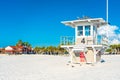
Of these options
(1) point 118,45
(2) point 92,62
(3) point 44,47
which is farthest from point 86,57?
(3) point 44,47

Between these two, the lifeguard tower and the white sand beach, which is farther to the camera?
the lifeguard tower

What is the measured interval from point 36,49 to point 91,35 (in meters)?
63.0

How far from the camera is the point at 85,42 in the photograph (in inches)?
840

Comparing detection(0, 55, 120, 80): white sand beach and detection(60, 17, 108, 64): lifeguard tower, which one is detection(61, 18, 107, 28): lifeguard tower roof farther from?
detection(0, 55, 120, 80): white sand beach

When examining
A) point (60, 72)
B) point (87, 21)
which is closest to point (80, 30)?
point (87, 21)

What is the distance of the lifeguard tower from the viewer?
20766 millimetres

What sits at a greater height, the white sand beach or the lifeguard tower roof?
the lifeguard tower roof

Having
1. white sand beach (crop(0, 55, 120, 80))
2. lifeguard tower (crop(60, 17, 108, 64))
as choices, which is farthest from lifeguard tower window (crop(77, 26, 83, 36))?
white sand beach (crop(0, 55, 120, 80))

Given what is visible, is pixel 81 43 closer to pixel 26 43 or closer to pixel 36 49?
pixel 36 49

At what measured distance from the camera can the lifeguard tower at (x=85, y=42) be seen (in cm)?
2077

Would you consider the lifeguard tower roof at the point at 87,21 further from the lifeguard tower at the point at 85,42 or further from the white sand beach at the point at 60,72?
the white sand beach at the point at 60,72

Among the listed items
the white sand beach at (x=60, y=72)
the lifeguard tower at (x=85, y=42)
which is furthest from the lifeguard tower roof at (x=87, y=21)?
the white sand beach at (x=60, y=72)

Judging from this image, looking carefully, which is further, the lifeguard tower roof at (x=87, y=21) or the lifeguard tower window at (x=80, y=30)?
the lifeguard tower window at (x=80, y=30)

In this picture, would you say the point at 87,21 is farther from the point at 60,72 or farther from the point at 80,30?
the point at 60,72
